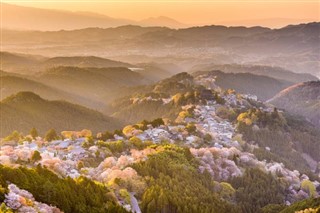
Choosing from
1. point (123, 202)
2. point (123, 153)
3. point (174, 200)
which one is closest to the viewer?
point (123, 202)

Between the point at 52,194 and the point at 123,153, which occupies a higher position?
the point at 52,194

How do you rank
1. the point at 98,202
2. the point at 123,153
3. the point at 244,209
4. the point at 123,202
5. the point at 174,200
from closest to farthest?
the point at 98,202, the point at 123,202, the point at 174,200, the point at 244,209, the point at 123,153

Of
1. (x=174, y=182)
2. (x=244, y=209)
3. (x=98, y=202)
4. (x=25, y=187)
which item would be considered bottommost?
(x=244, y=209)

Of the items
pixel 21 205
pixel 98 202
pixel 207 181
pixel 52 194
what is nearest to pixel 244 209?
pixel 207 181

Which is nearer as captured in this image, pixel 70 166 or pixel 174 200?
pixel 174 200

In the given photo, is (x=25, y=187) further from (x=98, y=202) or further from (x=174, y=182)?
(x=174, y=182)

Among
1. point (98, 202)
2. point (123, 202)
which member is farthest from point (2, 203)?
point (123, 202)

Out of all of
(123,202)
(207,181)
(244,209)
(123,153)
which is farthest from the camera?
(123,153)

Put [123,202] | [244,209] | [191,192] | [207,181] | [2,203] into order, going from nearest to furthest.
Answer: [2,203]
[123,202]
[191,192]
[244,209]
[207,181]

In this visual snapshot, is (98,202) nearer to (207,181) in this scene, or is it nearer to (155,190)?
(155,190)
